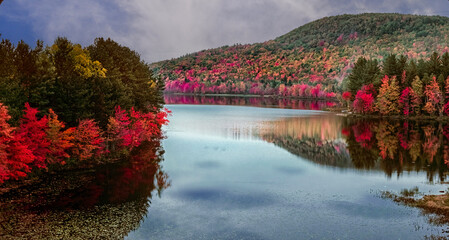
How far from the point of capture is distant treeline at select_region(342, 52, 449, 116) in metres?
106

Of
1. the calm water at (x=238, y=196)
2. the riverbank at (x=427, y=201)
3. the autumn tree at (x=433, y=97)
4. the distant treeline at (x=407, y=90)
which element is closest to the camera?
the calm water at (x=238, y=196)

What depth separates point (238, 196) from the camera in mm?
32500

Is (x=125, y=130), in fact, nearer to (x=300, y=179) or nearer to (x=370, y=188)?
(x=300, y=179)

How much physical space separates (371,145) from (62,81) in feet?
153

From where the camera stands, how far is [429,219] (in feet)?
86.0

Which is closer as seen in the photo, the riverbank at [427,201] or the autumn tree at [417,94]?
the riverbank at [427,201]

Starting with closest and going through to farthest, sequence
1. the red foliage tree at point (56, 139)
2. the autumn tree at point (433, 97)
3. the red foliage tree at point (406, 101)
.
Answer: the red foliage tree at point (56, 139), the autumn tree at point (433, 97), the red foliage tree at point (406, 101)

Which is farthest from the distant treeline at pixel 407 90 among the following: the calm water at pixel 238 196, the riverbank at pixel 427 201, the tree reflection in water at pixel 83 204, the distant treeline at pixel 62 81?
the tree reflection in water at pixel 83 204

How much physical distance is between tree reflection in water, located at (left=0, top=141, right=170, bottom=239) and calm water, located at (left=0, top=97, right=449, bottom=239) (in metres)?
0.07

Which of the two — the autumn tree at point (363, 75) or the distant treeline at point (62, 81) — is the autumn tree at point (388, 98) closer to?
the autumn tree at point (363, 75)

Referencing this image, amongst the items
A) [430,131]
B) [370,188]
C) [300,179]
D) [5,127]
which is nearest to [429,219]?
[370,188]

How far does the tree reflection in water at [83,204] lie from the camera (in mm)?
23494

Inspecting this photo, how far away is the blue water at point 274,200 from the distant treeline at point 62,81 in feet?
36.6

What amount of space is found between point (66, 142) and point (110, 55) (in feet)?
97.7
